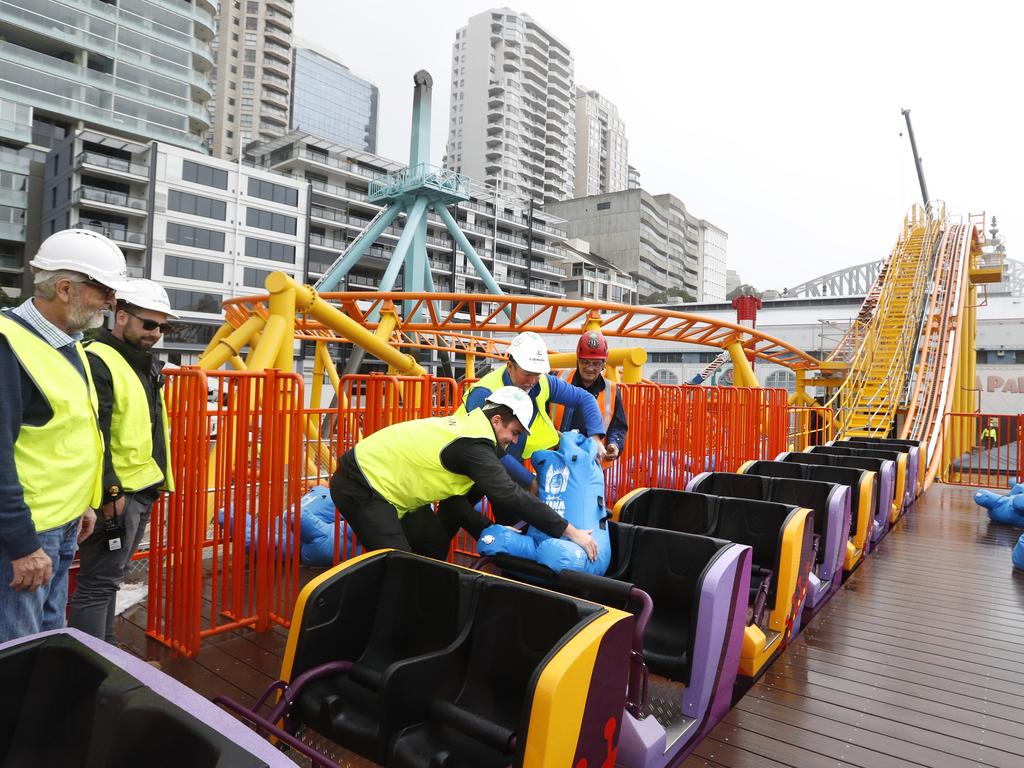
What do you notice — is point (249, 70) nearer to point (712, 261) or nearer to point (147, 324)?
point (712, 261)

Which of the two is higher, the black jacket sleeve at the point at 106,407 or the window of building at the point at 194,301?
the window of building at the point at 194,301

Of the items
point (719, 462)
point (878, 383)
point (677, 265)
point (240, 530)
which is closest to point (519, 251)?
point (677, 265)

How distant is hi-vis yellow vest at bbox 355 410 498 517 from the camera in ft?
10.3

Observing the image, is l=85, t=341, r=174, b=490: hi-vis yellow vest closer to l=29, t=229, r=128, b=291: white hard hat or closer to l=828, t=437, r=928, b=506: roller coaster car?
l=29, t=229, r=128, b=291: white hard hat

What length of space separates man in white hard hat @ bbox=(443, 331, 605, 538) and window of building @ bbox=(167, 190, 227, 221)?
→ 42.9 metres

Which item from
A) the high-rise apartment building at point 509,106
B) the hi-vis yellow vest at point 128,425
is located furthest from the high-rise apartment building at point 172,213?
the high-rise apartment building at point 509,106

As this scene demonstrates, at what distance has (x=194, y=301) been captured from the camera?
40.8 meters

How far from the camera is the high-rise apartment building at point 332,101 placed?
97.6 meters

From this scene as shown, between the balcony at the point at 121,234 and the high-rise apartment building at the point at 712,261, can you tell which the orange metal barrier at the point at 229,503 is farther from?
the high-rise apartment building at the point at 712,261

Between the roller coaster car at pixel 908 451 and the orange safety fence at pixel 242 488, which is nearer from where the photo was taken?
the orange safety fence at pixel 242 488

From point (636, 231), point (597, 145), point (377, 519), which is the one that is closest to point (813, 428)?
point (377, 519)

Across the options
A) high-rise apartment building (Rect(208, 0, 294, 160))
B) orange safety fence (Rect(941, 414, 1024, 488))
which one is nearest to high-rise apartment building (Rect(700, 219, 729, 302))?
high-rise apartment building (Rect(208, 0, 294, 160))

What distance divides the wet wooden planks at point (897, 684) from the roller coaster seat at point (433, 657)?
45.6 inches

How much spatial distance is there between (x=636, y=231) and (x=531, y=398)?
84784 mm
